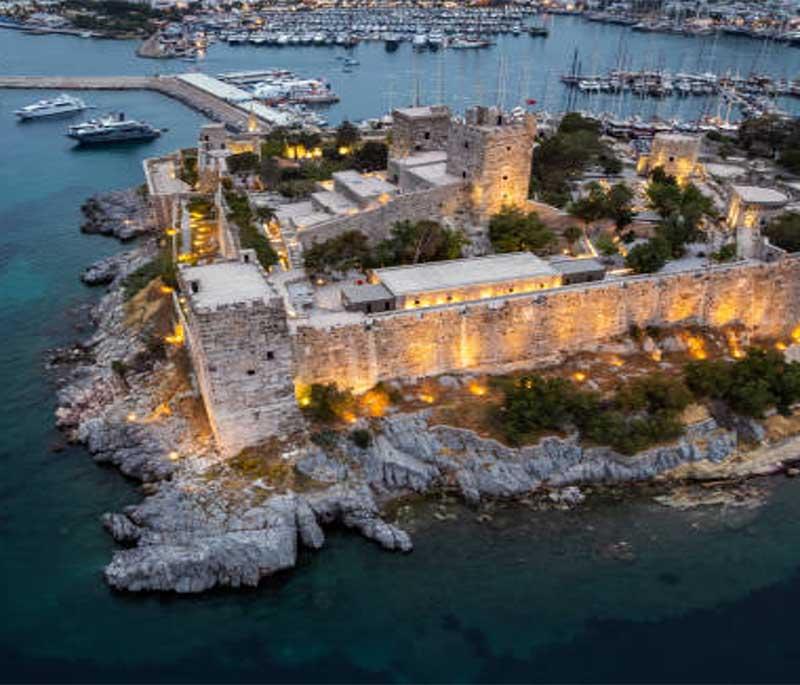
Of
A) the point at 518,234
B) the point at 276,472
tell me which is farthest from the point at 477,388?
the point at 276,472

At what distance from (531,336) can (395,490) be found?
37.2ft

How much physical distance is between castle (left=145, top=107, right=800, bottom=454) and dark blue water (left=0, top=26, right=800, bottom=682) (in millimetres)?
7659

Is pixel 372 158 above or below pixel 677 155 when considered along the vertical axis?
below

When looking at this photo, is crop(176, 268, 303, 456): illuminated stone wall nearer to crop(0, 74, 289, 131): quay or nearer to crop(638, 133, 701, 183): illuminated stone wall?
crop(638, 133, 701, 183): illuminated stone wall

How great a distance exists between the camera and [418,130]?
5266 centimetres

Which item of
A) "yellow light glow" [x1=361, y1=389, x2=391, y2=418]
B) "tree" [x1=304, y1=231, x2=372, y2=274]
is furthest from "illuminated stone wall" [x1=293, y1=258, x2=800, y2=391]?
"tree" [x1=304, y1=231, x2=372, y2=274]

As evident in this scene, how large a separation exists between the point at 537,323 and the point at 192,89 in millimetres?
94160

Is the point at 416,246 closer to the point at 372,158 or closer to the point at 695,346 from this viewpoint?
the point at 372,158

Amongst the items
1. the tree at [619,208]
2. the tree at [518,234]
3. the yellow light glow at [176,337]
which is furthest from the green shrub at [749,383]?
the yellow light glow at [176,337]

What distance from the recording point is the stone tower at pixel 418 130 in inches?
2057

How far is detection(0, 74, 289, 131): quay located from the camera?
317 ft

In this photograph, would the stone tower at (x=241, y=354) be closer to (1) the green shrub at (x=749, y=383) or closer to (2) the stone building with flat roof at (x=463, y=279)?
(2) the stone building with flat roof at (x=463, y=279)

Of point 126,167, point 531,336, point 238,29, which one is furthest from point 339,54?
point 531,336

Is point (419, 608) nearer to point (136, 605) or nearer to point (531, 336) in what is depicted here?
point (136, 605)
